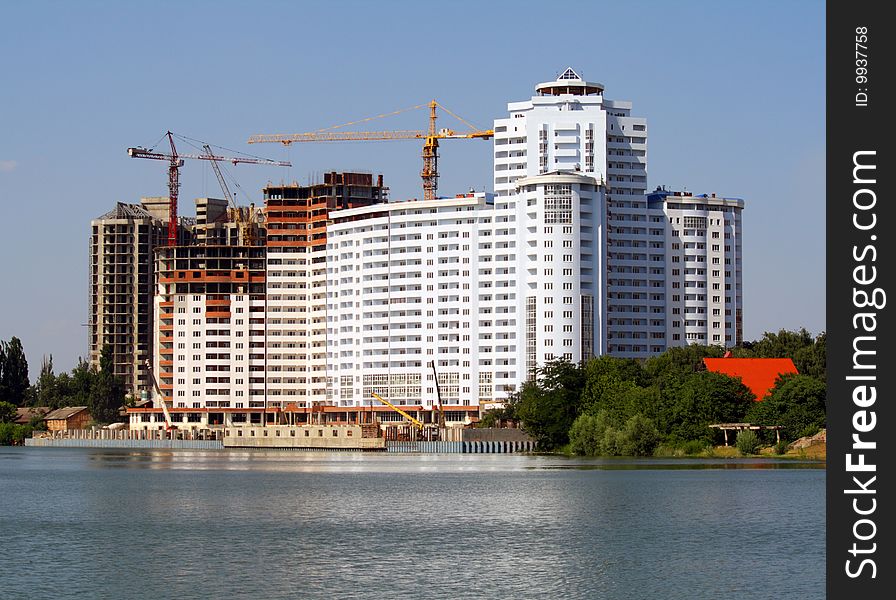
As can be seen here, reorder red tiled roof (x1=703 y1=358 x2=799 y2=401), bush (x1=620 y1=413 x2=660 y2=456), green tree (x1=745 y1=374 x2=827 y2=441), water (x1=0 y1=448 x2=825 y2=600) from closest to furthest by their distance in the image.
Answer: water (x1=0 y1=448 x2=825 y2=600) < green tree (x1=745 y1=374 x2=827 y2=441) < bush (x1=620 y1=413 x2=660 y2=456) < red tiled roof (x1=703 y1=358 x2=799 y2=401)

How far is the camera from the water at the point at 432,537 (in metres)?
64.6

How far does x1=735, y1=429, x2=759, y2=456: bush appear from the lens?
535 feet

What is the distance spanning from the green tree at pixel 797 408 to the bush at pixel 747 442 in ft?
7.81

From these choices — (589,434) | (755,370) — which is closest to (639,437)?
(589,434)

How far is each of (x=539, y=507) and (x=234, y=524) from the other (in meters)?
22.2

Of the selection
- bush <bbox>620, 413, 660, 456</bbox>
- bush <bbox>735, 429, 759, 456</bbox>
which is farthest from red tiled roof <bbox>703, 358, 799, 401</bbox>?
bush <bbox>735, 429, 759, 456</bbox>

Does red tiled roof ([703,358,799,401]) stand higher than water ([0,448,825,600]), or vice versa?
red tiled roof ([703,358,799,401])

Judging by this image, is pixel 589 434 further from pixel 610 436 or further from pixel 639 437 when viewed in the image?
pixel 639 437

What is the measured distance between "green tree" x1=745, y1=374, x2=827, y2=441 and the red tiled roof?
2174 centimetres

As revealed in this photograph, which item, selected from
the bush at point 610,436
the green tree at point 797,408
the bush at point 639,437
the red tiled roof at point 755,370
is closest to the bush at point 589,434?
the bush at point 610,436

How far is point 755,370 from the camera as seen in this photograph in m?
196

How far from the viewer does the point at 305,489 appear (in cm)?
13150

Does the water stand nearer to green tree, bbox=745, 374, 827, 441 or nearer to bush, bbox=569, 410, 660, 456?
green tree, bbox=745, 374, 827, 441
